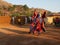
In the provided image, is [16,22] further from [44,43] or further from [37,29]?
[44,43]

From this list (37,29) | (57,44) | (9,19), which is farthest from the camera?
(9,19)

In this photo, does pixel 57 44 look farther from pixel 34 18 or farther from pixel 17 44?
pixel 34 18

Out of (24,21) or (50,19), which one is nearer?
(24,21)

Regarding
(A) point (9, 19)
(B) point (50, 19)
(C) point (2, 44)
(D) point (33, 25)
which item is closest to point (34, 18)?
(D) point (33, 25)

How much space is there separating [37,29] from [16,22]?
885 inches

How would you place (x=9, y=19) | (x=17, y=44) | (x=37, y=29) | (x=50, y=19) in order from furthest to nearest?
(x=50, y=19), (x=9, y=19), (x=37, y=29), (x=17, y=44)

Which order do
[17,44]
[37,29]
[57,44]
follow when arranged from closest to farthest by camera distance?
1. [57,44]
2. [17,44]
3. [37,29]

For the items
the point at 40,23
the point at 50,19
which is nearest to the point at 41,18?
the point at 40,23

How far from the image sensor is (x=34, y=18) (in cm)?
1717

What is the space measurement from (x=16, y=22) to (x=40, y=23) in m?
22.4

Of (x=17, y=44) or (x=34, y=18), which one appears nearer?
(x=17, y=44)

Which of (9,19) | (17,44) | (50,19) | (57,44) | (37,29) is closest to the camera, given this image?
(57,44)

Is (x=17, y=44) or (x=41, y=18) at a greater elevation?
(x=41, y=18)

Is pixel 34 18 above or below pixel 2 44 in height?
above
